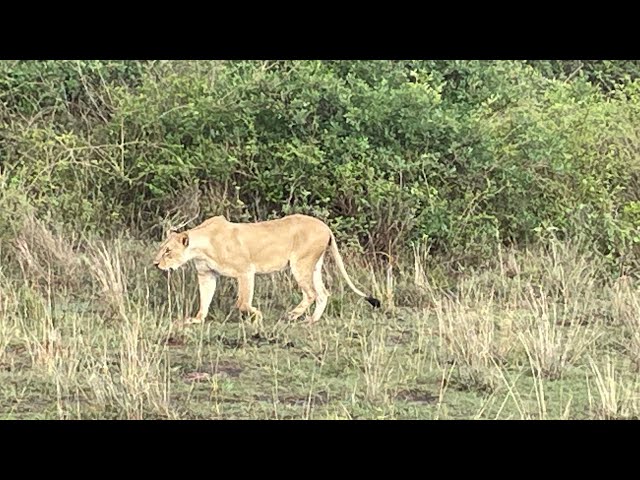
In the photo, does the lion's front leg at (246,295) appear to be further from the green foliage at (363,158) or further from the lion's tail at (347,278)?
the green foliage at (363,158)

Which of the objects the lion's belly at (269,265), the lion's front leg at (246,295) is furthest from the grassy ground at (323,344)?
the lion's belly at (269,265)

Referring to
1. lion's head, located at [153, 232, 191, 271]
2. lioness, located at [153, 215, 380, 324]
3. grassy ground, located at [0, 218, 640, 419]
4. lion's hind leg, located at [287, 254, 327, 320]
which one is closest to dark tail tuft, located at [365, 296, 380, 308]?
lioness, located at [153, 215, 380, 324]

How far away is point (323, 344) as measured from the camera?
732 centimetres

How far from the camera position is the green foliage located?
9.63 metres

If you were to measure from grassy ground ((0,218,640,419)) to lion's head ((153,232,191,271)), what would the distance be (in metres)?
0.21

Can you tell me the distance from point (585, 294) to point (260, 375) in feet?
9.31

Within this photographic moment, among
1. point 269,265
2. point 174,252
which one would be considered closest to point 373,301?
point 269,265

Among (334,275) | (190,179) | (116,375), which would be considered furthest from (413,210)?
(116,375)

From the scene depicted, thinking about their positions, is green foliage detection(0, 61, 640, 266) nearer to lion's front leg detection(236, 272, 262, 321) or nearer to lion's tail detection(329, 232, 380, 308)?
lion's tail detection(329, 232, 380, 308)

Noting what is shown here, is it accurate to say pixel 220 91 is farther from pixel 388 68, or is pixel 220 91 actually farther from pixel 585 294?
pixel 585 294

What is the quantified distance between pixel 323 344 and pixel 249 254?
97cm

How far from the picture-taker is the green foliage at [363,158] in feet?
31.6

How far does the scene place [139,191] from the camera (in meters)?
10.2

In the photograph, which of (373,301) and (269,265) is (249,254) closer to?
(269,265)
